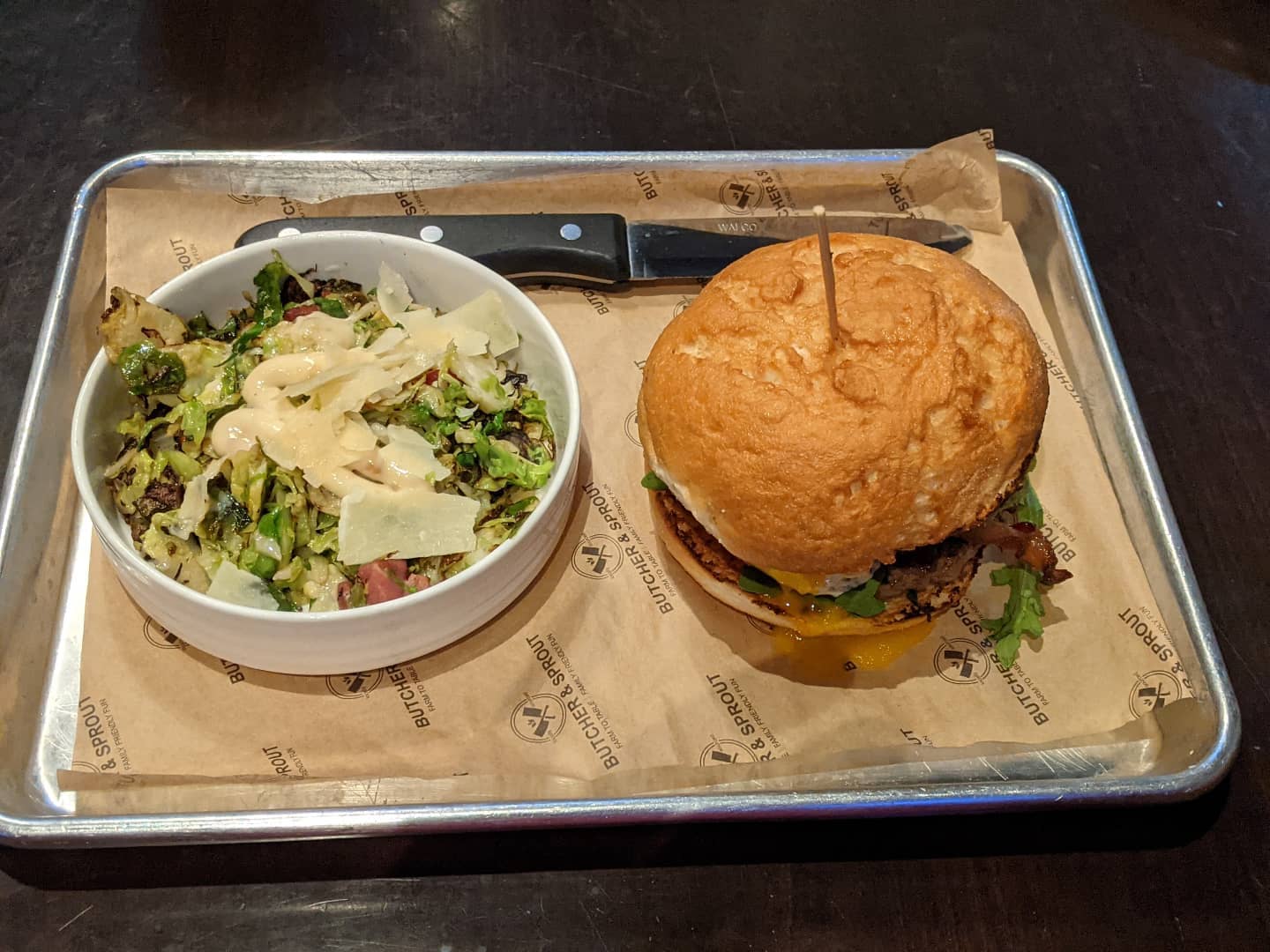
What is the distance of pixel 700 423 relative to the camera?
1665mm

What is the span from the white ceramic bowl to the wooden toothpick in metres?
0.49

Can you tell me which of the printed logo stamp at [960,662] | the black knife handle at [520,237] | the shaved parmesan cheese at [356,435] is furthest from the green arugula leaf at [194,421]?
the printed logo stamp at [960,662]

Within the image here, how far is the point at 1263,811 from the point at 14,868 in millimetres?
2280

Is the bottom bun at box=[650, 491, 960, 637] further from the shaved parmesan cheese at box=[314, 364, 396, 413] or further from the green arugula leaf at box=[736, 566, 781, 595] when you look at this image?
the shaved parmesan cheese at box=[314, 364, 396, 413]

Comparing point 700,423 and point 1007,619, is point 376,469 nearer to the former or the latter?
point 700,423

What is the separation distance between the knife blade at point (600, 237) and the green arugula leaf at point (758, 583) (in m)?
0.81

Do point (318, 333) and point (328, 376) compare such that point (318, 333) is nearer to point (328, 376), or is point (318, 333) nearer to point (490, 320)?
point (328, 376)

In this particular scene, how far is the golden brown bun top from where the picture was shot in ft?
5.18

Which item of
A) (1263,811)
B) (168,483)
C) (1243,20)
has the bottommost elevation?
(1263,811)

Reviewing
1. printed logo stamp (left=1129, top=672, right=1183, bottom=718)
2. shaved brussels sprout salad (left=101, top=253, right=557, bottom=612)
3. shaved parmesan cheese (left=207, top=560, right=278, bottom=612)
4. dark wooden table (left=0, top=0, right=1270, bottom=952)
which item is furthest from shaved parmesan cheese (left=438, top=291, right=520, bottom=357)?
printed logo stamp (left=1129, top=672, right=1183, bottom=718)

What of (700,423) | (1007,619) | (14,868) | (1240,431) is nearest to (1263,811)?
(1007,619)

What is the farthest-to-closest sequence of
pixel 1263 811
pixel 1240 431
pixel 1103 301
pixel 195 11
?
pixel 195 11 < pixel 1103 301 < pixel 1240 431 < pixel 1263 811

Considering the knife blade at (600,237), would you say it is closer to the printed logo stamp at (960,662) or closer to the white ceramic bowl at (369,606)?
the white ceramic bowl at (369,606)

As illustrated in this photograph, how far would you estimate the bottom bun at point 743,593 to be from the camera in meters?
1.76
